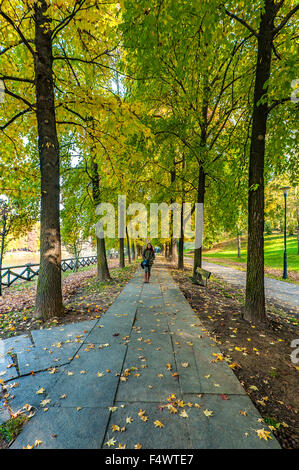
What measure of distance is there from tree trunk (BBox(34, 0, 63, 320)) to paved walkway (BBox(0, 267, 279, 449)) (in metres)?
0.93

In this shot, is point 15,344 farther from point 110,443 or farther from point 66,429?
point 110,443

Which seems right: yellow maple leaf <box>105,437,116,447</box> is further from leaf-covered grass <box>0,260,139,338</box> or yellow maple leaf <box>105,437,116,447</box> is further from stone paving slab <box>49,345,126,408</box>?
leaf-covered grass <box>0,260,139,338</box>

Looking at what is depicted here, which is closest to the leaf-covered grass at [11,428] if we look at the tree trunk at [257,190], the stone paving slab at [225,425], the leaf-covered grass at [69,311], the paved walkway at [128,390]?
the paved walkway at [128,390]

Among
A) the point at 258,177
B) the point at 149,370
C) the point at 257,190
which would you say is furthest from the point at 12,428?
the point at 258,177

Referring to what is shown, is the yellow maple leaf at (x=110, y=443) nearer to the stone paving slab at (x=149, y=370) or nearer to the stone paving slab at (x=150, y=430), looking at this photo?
the stone paving slab at (x=150, y=430)

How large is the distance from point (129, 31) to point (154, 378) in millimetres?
6165

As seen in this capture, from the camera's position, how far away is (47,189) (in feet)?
16.7

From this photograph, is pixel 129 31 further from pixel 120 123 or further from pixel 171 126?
pixel 171 126

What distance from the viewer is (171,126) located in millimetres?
7211

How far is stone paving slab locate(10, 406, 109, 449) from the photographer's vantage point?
199 centimetres

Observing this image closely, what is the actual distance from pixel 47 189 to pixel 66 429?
4.61 meters

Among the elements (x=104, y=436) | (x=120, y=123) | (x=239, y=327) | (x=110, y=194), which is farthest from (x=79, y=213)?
(x=104, y=436)

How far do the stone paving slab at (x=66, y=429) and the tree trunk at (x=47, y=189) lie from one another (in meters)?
3.10

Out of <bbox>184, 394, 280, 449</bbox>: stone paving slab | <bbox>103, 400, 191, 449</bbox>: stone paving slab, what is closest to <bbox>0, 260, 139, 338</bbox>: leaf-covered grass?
<bbox>103, 400, 191, 449</bbox>: stone paving slab
